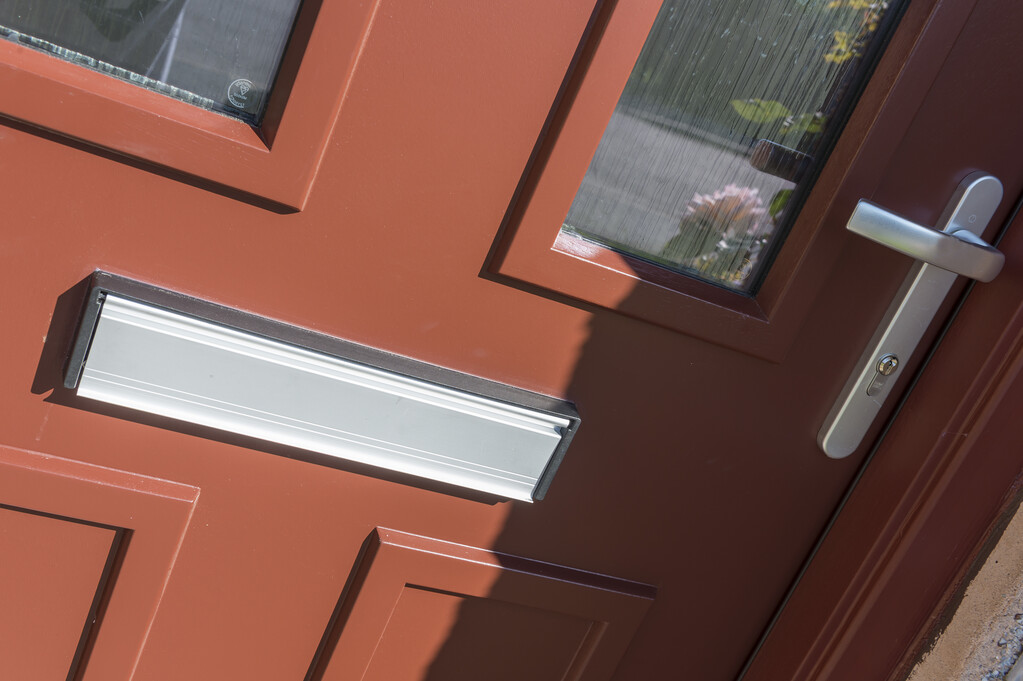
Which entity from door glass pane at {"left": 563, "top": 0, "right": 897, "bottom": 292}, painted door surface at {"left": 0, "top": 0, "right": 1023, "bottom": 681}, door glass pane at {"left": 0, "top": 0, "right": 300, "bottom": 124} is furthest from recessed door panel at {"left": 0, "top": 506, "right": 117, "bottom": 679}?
door glass pane at {"left": 563, "top": 0, "right": 897, "bottom": 292}

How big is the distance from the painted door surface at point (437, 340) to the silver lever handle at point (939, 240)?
4cm

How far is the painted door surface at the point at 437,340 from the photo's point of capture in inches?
35.0

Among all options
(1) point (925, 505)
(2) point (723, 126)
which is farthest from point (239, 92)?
(1) point (925, 505)

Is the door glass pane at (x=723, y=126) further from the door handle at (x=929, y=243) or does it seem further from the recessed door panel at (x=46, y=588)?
the recessed door panel at (x=46, y=588)

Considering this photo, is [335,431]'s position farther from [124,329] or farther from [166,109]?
[166,109]

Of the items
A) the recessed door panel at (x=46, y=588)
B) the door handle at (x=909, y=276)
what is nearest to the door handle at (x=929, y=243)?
the door handle at (x=909, y=276)

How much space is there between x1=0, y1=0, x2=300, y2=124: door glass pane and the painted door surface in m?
0.02

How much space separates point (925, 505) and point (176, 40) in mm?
1064

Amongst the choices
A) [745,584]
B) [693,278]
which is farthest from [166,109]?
[745,584]

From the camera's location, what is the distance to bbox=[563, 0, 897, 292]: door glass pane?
0.98m

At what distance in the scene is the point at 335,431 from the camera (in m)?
0.99

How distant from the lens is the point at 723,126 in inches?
39.9

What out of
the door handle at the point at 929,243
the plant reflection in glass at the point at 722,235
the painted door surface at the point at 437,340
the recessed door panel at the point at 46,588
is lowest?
the recessed door panel at the point at 46,588

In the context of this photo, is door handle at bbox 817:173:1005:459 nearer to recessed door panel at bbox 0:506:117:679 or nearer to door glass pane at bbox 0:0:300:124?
door glass pane at bbox 0:0:300:124
